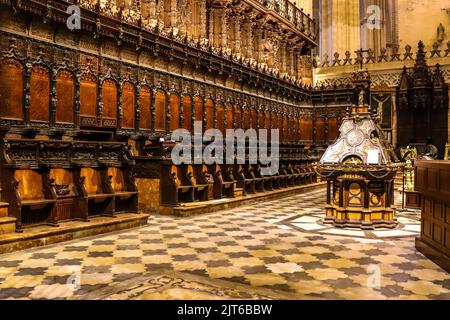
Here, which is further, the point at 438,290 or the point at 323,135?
the point at 323,135

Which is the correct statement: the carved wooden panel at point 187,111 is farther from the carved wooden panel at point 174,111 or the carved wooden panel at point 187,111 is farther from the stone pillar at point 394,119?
the stone pillar at point 394,119

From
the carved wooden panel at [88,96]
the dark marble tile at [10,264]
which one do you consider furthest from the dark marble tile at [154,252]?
the carved wooden panel at [88,96]

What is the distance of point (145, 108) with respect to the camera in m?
11.9

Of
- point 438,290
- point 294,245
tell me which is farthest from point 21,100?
point 438,290

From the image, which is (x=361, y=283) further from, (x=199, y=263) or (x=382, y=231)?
(x=382, y=231)

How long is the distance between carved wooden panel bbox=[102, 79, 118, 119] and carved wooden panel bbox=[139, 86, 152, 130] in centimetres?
96

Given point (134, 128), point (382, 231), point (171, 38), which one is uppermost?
point (171, 38)

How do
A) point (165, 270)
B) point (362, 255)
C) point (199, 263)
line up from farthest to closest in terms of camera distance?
point (362, 255)
point (199, 263)
point (165, 270)

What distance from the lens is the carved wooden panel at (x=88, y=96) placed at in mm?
10000

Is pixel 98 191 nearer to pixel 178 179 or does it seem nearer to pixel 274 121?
pixel 178 179

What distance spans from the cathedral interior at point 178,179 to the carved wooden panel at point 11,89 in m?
0.02

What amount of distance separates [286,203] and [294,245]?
18.2ft

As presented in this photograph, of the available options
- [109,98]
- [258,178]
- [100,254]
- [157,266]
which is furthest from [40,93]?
[258,178]

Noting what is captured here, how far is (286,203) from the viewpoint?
11.7 metres
